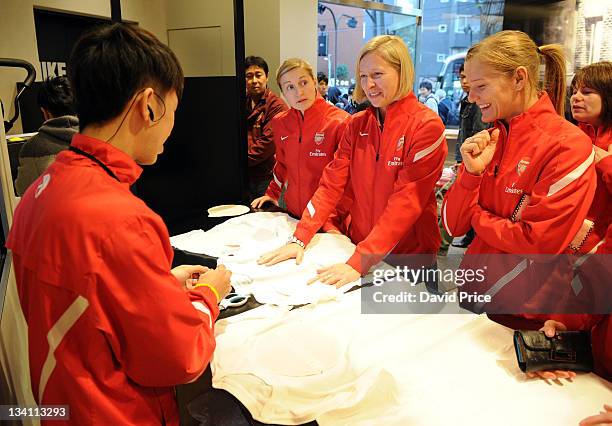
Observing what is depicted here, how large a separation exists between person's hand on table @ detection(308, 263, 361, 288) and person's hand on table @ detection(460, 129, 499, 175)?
1.72ft

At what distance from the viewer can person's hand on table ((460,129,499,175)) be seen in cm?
154

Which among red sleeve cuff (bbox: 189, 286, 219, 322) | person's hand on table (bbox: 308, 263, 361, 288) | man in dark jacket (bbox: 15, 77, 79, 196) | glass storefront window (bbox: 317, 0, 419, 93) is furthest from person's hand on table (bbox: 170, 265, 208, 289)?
glass storefront window (bbox: 317, 0, 419, 93)

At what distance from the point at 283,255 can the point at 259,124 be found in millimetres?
2112

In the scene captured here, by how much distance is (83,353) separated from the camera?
833 millimetres

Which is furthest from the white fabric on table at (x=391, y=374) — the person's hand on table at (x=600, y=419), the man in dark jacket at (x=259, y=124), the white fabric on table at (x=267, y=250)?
the man in dark jacket at (x=259, y=124)

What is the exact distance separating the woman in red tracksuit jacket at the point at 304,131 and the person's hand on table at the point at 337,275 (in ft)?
2.73

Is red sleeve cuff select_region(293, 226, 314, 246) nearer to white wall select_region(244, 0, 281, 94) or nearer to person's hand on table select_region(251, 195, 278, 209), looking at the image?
person's hand on table select_region(251, 195, 278, 209)

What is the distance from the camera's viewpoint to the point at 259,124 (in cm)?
374

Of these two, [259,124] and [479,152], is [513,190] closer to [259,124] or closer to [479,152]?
[479,152]

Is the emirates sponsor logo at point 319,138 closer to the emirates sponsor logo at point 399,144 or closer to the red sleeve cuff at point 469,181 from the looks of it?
the emirates sponsor logo at point 399,144

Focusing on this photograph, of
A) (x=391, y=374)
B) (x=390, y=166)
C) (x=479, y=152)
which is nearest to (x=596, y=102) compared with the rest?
(x=479, y=152)

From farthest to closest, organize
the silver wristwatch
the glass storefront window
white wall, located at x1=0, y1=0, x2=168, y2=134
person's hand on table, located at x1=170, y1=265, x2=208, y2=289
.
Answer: the glass storefront window
white wall, located at x1=0, y1=0, x2=168, y2=134
the silver wristwatch
person's hand on table, located at x1=170, y1=265, x2=208, y2=289

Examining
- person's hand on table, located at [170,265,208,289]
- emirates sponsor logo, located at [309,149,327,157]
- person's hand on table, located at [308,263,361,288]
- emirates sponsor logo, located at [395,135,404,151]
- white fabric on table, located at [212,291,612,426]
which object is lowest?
white fabric on table, located at [212,291,612,426]

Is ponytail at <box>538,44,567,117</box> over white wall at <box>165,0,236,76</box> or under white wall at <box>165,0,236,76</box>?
under
